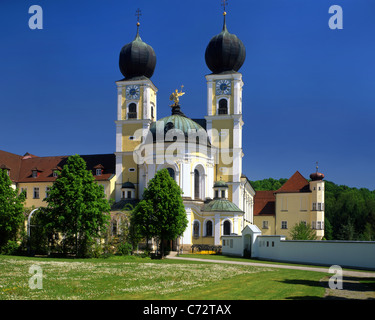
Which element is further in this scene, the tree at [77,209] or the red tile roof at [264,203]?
the red tile roof at [264,203]

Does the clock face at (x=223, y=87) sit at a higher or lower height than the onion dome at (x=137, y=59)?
lower

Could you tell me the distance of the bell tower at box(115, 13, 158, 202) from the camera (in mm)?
57594

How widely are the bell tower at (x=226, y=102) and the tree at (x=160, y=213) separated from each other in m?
16.3

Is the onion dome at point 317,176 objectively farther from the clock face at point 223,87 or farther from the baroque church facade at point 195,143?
the clock face at point 223,87

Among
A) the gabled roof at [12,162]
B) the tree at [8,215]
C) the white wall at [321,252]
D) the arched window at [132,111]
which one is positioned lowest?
the white wall at [321,252]

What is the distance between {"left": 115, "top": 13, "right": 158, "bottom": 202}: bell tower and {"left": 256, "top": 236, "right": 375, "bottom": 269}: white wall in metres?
24.0

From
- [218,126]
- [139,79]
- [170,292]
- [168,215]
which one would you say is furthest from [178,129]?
[170,292]

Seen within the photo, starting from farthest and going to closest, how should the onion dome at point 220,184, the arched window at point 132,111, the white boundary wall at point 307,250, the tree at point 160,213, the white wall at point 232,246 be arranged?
the arched window at point 132,111, the onion dome at point 220,184, the white wall at point 232,246, the tree at point 160,213, the white boundary wall at point 307,250

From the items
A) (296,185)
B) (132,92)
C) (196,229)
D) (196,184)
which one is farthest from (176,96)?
(296,185)

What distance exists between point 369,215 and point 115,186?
144 ft

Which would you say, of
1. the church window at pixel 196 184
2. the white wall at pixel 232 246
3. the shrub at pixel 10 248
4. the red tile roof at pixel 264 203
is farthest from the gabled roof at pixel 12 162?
the red tile roof at pixel 264 203

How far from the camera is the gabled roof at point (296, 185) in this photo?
2685 inches

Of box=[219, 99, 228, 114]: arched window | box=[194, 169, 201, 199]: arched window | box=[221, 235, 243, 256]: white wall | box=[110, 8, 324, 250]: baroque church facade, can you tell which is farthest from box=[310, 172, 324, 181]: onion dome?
box=[221, 235, 243, 256]: white wall

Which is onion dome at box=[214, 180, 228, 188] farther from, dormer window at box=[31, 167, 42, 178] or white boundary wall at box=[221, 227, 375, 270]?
dormer window at box=[31, 167, 42, 178]
